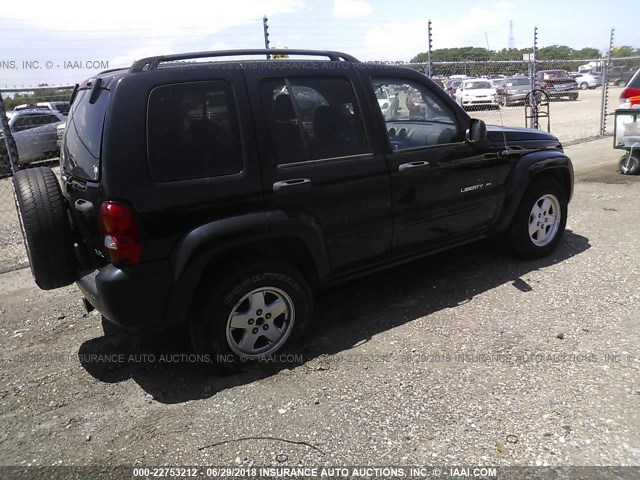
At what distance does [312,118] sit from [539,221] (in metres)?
2.64

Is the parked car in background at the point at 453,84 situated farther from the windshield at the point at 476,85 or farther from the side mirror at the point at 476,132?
the side mirror at the point at 476,132

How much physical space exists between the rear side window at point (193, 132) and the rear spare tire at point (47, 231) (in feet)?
2.62

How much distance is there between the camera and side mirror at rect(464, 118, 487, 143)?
13.6 feet

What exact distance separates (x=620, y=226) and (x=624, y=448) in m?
4.09

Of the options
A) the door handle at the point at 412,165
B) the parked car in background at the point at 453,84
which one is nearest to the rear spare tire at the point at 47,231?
the door handle at the point at 412,165

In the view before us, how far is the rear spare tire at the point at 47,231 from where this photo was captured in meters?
3.15

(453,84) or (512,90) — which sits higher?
(453,84)

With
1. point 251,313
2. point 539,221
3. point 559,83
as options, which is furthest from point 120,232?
point 559,83

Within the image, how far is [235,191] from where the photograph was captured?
10.2 feet

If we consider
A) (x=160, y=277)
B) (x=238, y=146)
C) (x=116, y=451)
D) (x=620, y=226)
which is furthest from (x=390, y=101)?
(x=620, y=226)

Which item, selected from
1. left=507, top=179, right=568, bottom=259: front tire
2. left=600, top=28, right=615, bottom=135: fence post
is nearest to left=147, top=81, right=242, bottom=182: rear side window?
left=507, top=179, right=568, bottom=259: front tire

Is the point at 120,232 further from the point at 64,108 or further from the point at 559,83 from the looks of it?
the point at 559,83

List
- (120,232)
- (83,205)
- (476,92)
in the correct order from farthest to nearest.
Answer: (476,92) → (83,205) → (120,232)

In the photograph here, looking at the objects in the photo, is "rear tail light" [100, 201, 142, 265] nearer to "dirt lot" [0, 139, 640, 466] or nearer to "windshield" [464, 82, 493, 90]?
"dirt lot" [0, 139, 640, 466]
